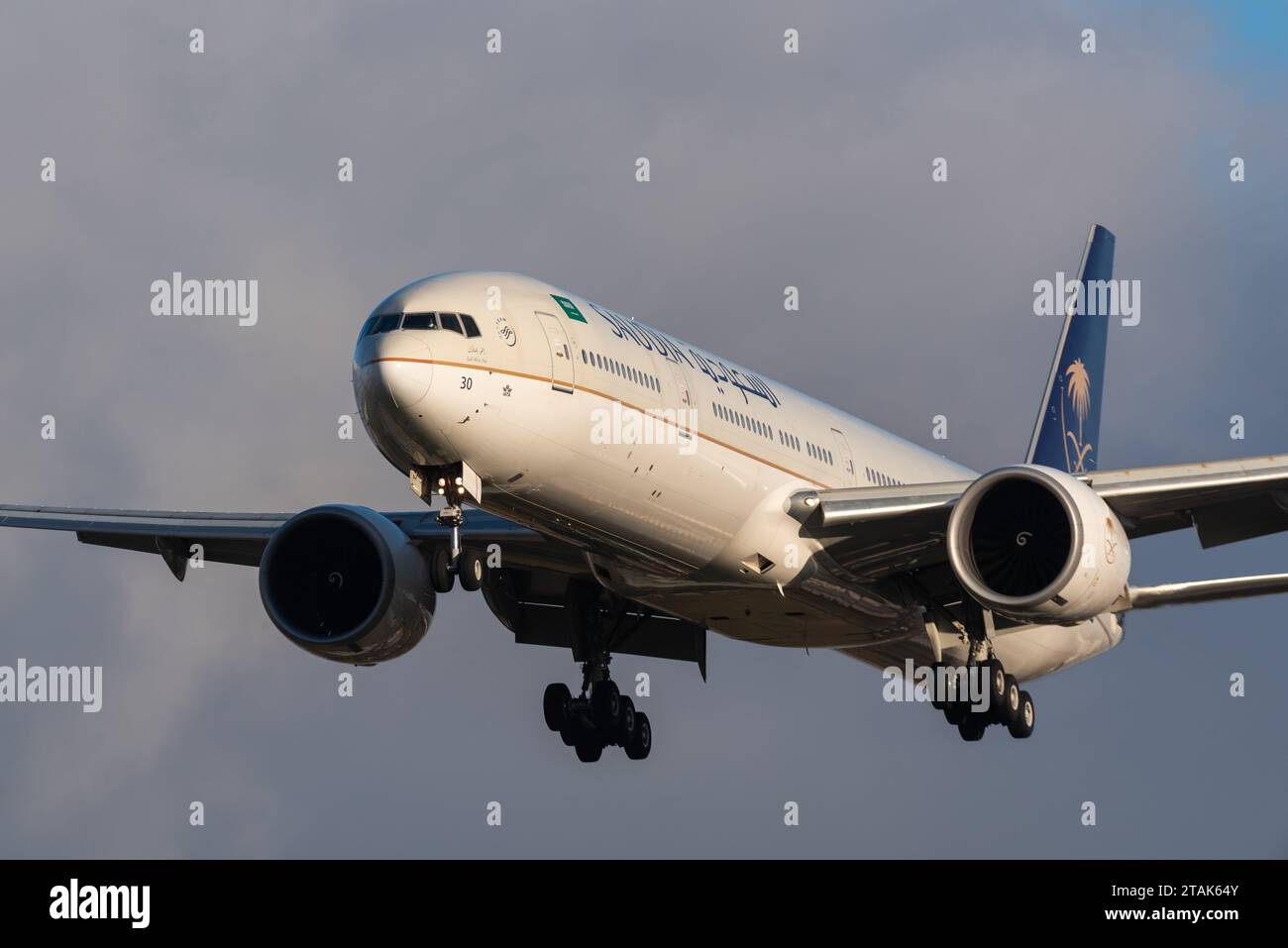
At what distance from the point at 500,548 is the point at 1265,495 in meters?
12.6

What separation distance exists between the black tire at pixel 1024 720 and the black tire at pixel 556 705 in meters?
8.23

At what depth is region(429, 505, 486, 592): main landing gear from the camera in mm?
28594

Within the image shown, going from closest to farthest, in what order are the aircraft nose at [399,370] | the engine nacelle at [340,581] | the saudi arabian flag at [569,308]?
the aircraft nose at [399,370] → the saudi arabian flag at [569,308] → the engine nacelle at [340,581]

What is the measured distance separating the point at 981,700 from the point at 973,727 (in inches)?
27.6

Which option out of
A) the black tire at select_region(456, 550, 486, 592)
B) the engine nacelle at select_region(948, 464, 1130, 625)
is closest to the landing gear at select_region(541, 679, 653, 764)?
the engine nacelle at select_region(948, 464, 1130, 625)

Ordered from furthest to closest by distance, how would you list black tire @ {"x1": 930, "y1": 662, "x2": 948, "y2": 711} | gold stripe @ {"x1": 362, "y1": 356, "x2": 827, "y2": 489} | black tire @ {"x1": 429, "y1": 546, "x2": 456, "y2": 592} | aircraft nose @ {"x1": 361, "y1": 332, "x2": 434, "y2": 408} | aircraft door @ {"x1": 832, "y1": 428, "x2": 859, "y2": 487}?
black tire @ {"x1": 930, "y1": 662, "x2": 948, "y2": 711}
aircraft door @ {"x1": 832, "y1": 428, "x2": 859, "y2": 487}
black tire @ {"x1": 429, "y1": 546, "x2": 456, "y2": 592}
gold stripe @ {"x1": 362, "y1": 356, "x2": 827, "y2": 489}
aircraft nose @ {"x1": 361, "y1": 332, "x2": 434, "y2": 408}

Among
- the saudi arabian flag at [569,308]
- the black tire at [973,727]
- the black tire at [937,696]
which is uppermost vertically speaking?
the saudi arabian flag at [569,308]

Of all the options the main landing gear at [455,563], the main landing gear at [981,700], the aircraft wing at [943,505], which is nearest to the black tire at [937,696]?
the main landing gear at [981,700]

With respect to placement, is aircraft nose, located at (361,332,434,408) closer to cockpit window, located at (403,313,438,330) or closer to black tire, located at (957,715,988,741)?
cockpit window, located at (403,313,438,330)

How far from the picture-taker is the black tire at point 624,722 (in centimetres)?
3866

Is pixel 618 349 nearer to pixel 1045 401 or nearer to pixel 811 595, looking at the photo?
pixel 811 595

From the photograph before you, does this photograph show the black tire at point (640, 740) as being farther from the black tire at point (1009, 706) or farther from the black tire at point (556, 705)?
the black tire at point (1009, 706)

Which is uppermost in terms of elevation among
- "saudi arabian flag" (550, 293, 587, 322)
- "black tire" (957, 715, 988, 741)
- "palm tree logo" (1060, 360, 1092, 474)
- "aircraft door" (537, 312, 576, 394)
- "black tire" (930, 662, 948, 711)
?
"palm tree logo" (1060, 360, 1092, 474)

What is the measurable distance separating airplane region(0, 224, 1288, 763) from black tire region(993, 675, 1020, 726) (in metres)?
0.07
